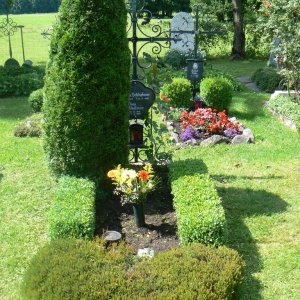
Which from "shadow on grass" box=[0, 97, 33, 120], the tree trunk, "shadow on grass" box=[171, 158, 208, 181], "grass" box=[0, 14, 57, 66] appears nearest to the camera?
"shadow on grass" box=[171, 158, 208, 181]

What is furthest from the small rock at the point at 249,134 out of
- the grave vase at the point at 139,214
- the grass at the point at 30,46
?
the grass at the point at 30,46

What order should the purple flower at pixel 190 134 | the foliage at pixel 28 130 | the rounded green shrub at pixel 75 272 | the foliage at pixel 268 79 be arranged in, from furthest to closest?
the foliage at pixel 268 79 → the foliage at pixel 28 130 → the purple flower at pixel 190 134 → the rounded green shrub at pixel 75 272

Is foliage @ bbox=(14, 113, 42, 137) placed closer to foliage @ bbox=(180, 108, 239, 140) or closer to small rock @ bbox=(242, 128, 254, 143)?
foliage @ bbox=(180, 108, 239, 140)

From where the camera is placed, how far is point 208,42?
21562mm

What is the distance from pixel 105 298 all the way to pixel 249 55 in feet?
65.4

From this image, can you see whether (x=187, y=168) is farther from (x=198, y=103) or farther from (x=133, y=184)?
(x=198, y=103)

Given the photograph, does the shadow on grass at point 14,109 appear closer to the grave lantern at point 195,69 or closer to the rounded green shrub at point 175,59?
the grave lantern at point 195,69

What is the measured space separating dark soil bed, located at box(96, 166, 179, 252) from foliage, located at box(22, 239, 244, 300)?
0.57m

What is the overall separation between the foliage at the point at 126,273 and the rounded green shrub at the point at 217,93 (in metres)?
6.38

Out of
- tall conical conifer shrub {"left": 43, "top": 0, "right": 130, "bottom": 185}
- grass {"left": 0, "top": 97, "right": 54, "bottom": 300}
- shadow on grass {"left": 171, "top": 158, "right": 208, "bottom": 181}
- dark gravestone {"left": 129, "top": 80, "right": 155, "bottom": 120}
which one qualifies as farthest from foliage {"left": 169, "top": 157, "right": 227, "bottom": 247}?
grass {"left": 0, "top": 97, "right": 54, "bottom": 300}

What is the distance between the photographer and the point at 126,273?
3.85 metres

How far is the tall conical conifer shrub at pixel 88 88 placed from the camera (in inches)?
202

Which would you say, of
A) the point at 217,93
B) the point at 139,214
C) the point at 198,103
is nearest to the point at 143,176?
the point at 139,214

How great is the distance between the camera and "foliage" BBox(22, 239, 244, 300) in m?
3.58
